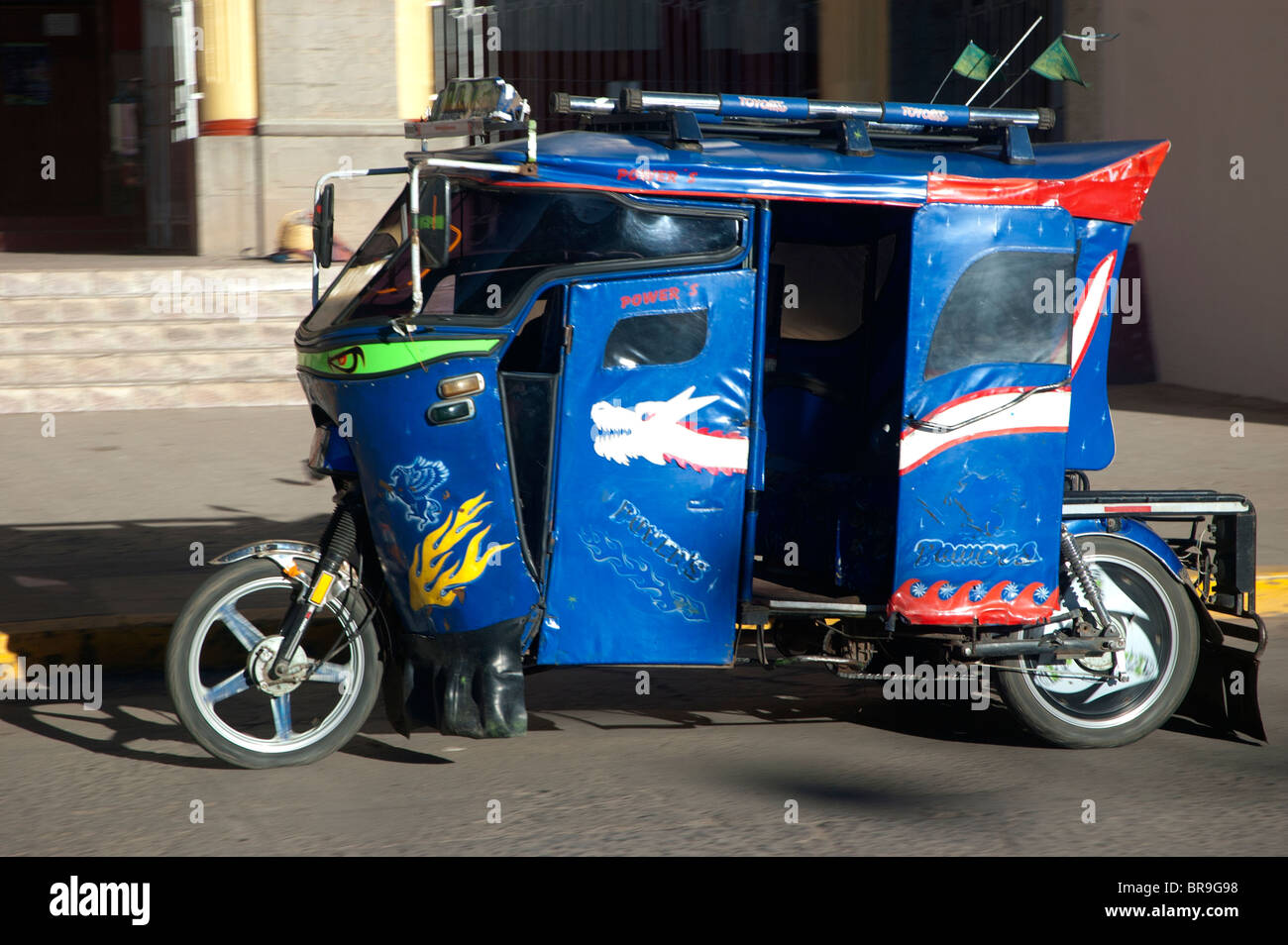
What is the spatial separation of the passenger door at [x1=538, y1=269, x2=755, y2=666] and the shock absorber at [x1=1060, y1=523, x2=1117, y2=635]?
44.6 inches

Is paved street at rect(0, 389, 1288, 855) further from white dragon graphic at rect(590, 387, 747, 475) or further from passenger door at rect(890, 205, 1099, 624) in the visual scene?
white dragon graphic at rect(590, 387, 747, 475)

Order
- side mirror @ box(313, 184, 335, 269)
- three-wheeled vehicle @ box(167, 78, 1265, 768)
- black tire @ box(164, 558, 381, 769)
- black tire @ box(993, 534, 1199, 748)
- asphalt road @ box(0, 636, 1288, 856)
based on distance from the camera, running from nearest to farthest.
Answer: asphalt road @ box(0, 636, 1288, 856)
three-wheeled vehicle @ box(167, 78, 1265, 768)
black tire @ box(164, 558, 381, 769)
side mirror @ box(313, 184, 335, 269)
black tire @ box(993, 534, 1199, 748)

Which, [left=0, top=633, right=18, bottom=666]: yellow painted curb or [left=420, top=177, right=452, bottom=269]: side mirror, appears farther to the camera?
[left=0, top=633, right=18, bottom=666]: yellow painted curb

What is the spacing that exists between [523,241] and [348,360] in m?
0.61

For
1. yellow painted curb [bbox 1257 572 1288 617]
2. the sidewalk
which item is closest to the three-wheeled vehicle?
the sidewalk

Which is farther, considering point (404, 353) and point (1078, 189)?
point (1078, 189)

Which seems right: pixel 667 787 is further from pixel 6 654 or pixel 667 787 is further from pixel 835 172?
pixel 6 654

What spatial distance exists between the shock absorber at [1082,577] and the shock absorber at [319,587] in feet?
7.48

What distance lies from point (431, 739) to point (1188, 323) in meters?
9.64

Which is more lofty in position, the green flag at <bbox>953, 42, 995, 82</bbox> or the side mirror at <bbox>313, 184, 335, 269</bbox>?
the green flag at <bbox>953, 42, 995, 82</bbox>

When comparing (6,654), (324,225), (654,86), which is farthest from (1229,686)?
(654,86)

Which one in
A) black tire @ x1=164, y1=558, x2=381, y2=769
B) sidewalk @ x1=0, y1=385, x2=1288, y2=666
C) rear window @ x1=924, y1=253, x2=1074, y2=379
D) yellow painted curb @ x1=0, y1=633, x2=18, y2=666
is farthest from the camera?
sidewalk @ x1=0, y1=385, x2=1288, y2=666

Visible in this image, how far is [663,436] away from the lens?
4.52 metres

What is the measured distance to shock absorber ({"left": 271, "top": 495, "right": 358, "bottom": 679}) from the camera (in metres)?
4.58
